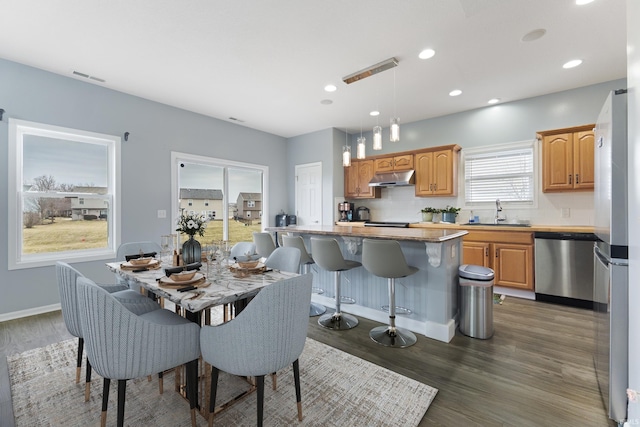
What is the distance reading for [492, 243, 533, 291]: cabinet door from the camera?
377 centimetres

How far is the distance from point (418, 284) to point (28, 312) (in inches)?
176

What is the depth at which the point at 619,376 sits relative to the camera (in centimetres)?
155

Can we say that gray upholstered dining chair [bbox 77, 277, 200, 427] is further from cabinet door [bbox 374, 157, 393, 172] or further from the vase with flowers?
cabinet door [bbox 374, 157, 393, 172]

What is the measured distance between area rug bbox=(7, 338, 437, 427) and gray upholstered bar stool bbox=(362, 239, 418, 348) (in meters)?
0.48

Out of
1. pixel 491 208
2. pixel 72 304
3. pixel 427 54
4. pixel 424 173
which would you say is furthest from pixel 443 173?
pixel 72 304

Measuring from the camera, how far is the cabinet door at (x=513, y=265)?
3768 millimetres

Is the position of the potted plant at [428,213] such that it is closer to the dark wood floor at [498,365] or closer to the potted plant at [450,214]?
the potted plant at [450,214]

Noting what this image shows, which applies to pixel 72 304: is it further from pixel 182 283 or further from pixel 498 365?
pixel 498 365

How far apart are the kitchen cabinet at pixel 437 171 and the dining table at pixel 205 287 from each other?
3.82 m

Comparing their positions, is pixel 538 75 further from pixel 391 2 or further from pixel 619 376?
pixel 619 376

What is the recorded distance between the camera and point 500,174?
4.56 meters

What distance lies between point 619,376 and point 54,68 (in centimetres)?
580

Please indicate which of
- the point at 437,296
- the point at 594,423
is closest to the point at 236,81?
the point at 437,296

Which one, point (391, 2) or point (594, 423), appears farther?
point (391, 2)
